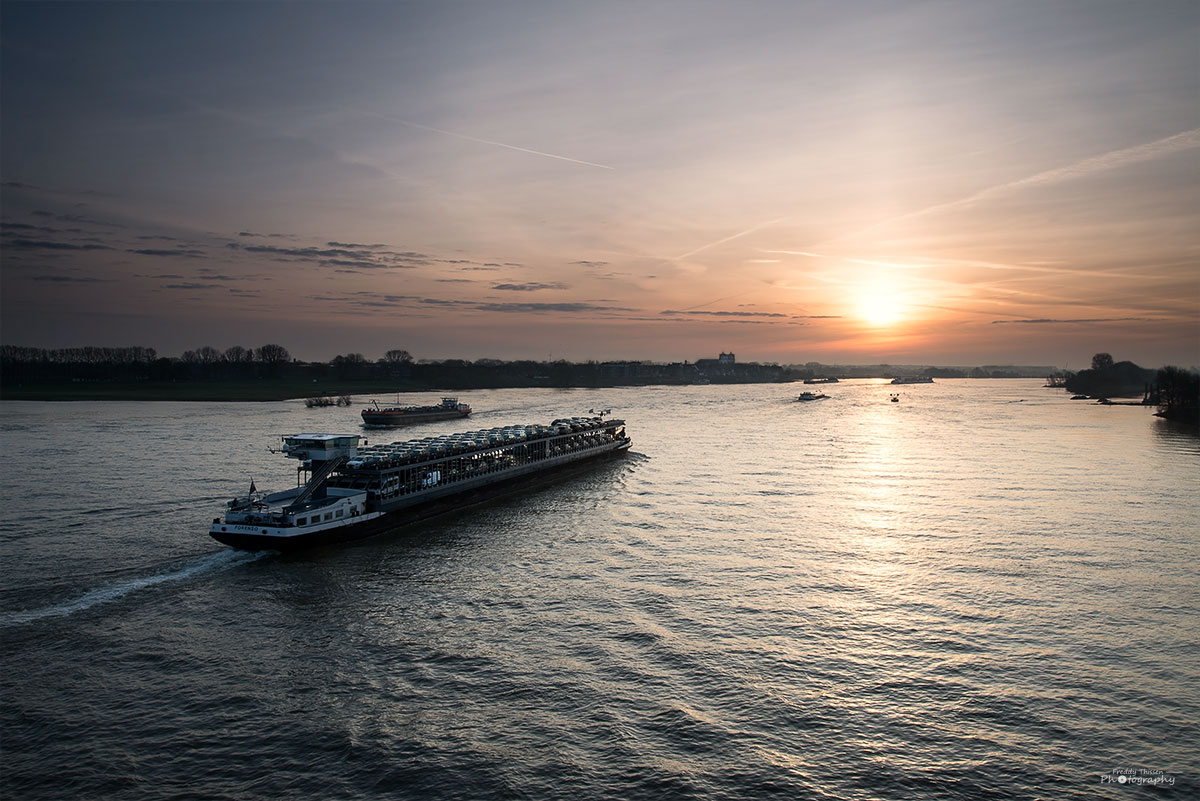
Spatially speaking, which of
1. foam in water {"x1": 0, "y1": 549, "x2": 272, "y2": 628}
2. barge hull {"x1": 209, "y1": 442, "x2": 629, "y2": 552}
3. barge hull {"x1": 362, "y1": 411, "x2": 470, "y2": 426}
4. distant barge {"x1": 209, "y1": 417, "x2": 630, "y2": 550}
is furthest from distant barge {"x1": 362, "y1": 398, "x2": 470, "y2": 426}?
foam in water {"x1": 0, "y1": 549, "x2": 272, "y2": 628}

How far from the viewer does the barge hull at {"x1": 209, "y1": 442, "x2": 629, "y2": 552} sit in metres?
38.4

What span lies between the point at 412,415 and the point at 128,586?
10245 centimetres

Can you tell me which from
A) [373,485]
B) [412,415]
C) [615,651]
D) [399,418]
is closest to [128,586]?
[373,485]

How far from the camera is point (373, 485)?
48281 mm

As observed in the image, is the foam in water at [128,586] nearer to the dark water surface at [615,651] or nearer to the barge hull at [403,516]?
the dark water surface at [615,651]

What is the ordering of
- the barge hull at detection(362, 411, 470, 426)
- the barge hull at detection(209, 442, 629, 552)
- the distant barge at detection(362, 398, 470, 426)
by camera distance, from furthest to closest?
the distant barge at detection(362, 398, 470, 426) → the barge hull at detection(362, 411, 470, 426) → the barge hull at detection(209, 442, 629, 552)

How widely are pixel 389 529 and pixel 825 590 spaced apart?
29.4m

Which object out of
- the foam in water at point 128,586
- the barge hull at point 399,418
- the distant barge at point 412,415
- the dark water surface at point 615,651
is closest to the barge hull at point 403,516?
the foam in water at point 128,586

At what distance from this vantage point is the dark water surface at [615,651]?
18.7 meters

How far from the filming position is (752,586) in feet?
108

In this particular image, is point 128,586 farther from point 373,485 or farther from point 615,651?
point 615,651

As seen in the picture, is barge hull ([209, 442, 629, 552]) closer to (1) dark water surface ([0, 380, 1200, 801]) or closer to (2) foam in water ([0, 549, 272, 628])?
(2) foam in water ([0, 549, 272, 628])

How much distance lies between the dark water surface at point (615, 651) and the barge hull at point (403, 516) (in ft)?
3.96

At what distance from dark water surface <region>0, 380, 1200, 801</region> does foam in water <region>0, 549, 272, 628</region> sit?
0.62 ft
